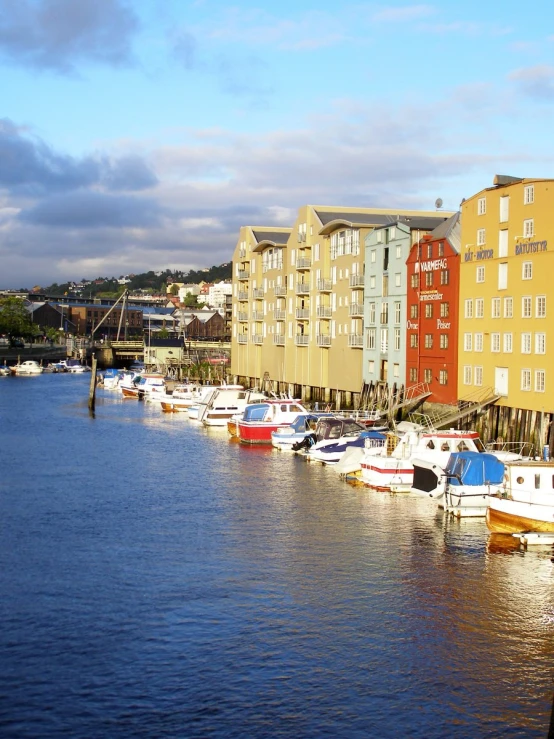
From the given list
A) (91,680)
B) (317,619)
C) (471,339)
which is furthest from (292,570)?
(471,339)

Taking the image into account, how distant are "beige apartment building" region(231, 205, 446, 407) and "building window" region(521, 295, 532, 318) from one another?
25873 millimetres

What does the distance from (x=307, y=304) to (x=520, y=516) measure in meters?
62.0

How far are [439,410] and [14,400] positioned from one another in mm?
60325

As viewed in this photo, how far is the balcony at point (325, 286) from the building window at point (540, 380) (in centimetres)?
3717

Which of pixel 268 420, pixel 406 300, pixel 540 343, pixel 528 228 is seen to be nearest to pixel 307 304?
pixel 406 300

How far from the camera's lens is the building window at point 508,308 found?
2283 inches

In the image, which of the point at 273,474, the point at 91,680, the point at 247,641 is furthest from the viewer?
the point at 273,474

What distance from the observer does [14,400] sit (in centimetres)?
11075

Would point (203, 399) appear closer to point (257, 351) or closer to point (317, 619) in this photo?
point (257, 351)

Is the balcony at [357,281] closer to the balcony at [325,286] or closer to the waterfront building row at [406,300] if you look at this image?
the waterfront building row at [406,300]

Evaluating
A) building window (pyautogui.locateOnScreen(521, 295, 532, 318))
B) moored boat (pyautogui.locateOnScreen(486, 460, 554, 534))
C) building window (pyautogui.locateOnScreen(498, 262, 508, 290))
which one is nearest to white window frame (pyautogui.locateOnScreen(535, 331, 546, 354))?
building window (pyautogui.locateOnScreen(521, 295, 532, 318))

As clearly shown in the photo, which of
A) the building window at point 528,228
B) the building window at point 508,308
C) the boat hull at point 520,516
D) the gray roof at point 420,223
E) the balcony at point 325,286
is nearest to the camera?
the boat hull at point 520,516

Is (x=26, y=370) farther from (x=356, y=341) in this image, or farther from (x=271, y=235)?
(x=356, y=341)

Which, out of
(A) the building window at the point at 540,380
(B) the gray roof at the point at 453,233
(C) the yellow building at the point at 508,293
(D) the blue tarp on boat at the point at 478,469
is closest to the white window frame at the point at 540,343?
(C) the yellow building at the point at 508,293
